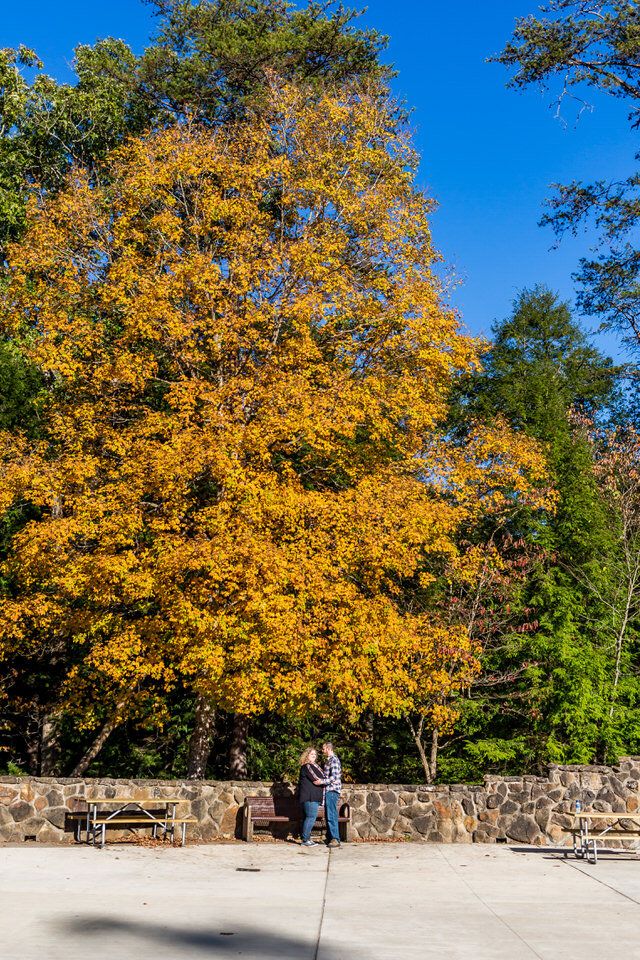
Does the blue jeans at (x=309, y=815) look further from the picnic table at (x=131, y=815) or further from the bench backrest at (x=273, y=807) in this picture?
the picnic table at (x=131, y=815)

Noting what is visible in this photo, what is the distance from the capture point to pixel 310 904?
310 inches

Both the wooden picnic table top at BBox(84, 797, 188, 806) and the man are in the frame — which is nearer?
the wooden picnic table top at BBox(84, 797, 188, 806)

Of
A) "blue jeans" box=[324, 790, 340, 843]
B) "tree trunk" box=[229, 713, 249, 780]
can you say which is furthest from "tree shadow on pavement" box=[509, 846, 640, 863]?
"tree trunk" box=[229, 713, 249, 780]

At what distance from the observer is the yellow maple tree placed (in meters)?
13.9

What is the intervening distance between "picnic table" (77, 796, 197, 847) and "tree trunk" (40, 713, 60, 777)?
21.0 ft

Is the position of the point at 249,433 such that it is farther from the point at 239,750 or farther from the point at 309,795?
the point at 239,750

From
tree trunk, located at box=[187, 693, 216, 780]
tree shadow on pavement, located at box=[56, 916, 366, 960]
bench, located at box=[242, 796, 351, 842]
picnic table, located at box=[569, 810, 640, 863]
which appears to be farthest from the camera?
tree trunk, located at box=[187, 693, 216, 780]

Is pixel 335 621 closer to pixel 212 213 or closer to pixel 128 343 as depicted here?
pixel 128 343

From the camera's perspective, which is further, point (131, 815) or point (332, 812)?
point (131, 815)

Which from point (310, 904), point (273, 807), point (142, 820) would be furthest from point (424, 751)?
point (310, 904)

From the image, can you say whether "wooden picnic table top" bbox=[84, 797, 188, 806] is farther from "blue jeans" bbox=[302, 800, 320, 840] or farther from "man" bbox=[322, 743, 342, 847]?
"man" bbox=[322, 743, 342, 847]

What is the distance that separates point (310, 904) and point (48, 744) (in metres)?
12.8

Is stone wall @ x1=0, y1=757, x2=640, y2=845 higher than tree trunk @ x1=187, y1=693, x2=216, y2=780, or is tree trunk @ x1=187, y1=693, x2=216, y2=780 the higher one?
tree trunk @ x1=187, y1=693, x2=216, y2=780

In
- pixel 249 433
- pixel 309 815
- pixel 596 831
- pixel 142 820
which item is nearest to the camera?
pixel 142 820
